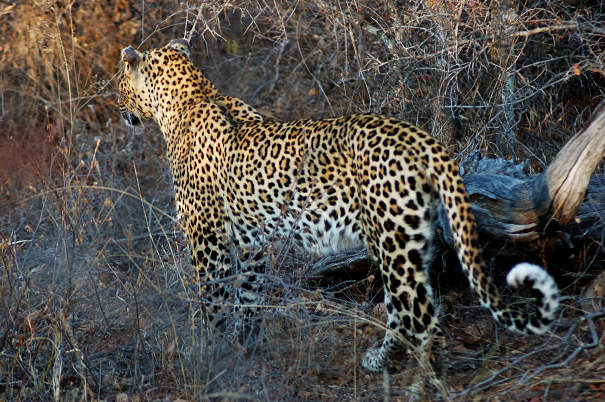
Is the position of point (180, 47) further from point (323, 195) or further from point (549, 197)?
point (549, 197)

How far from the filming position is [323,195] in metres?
4.54

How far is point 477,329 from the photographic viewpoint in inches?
192

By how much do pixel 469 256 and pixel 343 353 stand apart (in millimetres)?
1222

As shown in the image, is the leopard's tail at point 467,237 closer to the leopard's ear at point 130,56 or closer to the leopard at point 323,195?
the leopard at point 323,195

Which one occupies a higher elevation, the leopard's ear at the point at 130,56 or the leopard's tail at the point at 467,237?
the leopard's ear at the point at 130,56

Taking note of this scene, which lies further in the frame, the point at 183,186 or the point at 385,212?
the point at 183,186

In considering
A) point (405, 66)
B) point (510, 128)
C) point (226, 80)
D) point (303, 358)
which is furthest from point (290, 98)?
point (303, 358)

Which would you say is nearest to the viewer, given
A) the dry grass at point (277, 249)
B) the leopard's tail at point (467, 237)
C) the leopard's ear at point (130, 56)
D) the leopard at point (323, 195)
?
the leopard's tail at point (467, 237)

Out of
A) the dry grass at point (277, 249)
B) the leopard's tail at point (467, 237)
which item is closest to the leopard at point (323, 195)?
the leopard's tail at point (467, 237)

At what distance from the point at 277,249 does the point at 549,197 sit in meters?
1.94

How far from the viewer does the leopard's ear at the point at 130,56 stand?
607cm

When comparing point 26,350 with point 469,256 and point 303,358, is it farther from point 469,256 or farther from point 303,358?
point 469,256

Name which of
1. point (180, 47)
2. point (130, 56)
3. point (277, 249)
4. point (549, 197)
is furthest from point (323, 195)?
point (130, 56)

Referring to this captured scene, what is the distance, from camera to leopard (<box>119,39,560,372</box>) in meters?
3.93
